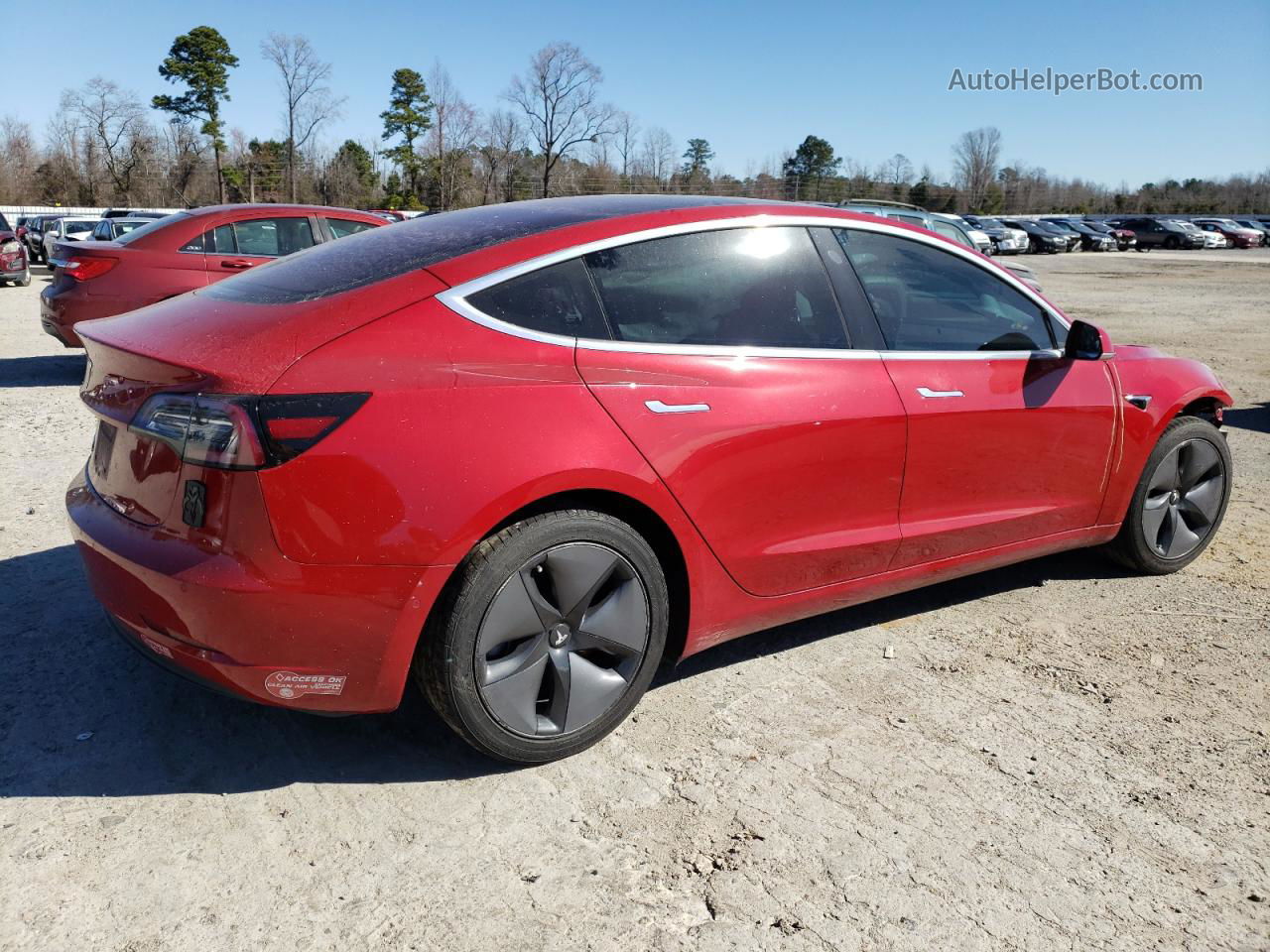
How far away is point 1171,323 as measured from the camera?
17.0 meters

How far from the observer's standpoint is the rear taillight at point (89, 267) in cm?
863

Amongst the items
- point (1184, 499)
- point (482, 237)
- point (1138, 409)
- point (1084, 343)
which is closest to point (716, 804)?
point (482, 237)

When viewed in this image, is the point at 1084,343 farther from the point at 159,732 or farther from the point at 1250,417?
the point at 1250,417

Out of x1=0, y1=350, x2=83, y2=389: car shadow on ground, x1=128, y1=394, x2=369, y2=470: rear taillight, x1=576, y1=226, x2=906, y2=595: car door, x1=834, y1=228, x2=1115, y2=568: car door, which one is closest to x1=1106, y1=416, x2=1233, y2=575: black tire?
x1=834, y1=228, x2=1115, y2=568: car door

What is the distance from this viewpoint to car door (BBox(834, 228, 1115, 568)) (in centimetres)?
360

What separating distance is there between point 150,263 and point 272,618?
739 cm

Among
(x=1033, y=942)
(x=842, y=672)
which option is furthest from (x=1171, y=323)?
(x=1033, y=942)

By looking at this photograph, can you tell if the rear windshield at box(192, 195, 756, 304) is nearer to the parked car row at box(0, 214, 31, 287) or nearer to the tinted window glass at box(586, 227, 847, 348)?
the tinted window glass at box(586, 227, 847, 348)

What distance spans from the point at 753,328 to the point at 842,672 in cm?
130

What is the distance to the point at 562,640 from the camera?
113 inches

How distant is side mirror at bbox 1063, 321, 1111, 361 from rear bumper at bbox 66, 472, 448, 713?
279 cm

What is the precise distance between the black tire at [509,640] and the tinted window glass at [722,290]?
629 mm

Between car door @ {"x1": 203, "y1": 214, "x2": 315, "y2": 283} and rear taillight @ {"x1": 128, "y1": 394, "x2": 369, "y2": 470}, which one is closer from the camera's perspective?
rear taillight @ {"x1": 128, "y1": 394, "x2": 369, "y2": 470}

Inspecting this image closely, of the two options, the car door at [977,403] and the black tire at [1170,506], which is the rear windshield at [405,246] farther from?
the black tire at [1170,506]
